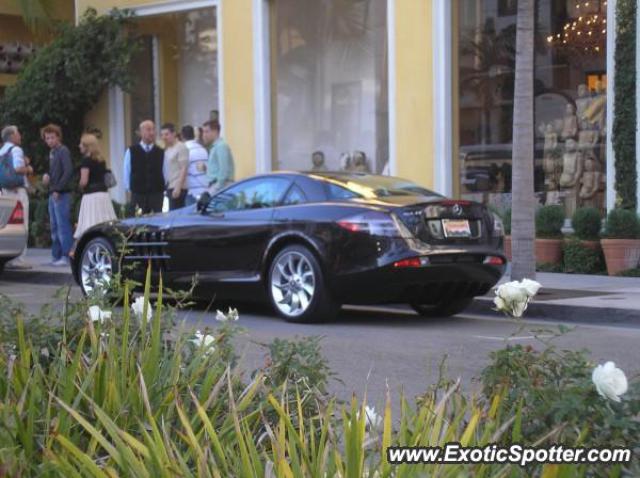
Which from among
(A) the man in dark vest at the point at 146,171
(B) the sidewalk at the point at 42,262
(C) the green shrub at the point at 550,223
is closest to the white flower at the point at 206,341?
(C) the green shrub at the point at 550,223

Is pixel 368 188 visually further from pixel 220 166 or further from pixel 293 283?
pixel 220 166

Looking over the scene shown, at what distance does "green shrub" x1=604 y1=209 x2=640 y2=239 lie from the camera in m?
14.6

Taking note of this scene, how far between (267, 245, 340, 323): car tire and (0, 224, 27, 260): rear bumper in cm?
609

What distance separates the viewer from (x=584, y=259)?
15.1 m

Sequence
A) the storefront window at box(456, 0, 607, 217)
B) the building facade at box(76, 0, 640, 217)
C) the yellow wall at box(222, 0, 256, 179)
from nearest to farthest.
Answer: the storefront window at box(456, 0, 607, 217) < the building facade at box(76, 0, 640, 217) < the yellow wall at box(222, 0, 256, 179)

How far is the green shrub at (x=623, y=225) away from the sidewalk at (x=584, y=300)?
21.4 inches

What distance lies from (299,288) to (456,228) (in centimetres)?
154

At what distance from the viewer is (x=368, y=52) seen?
18.8m

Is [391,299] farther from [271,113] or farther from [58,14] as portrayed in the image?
[58,14]

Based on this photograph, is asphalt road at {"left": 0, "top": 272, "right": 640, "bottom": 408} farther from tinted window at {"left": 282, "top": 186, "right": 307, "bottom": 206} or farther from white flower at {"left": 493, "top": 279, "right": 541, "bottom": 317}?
white flower at {"left": 493, "top": 279, "right": 541, "bottom": 317}

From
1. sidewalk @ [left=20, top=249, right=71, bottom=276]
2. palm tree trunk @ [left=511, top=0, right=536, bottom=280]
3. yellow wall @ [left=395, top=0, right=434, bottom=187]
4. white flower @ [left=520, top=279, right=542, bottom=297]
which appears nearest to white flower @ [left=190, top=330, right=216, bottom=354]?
white flower @ [left=520, top=279, right=542, bottom=297]

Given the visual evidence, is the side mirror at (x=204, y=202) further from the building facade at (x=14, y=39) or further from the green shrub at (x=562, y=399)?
the building facade at (x=14, y=39)

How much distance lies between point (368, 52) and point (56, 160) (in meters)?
5.11

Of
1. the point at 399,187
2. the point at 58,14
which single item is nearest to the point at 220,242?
the point at 399,187
